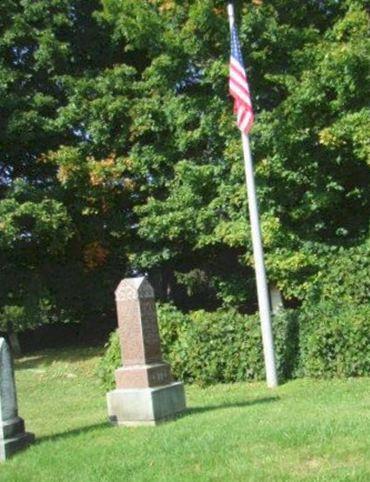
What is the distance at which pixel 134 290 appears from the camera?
10.3 m

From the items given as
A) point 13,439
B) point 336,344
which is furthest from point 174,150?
point 13,439

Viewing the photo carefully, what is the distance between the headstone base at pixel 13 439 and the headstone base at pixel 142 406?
46.9 inches

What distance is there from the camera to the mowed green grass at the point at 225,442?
6777mm

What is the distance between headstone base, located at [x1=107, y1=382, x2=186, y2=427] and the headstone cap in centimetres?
126

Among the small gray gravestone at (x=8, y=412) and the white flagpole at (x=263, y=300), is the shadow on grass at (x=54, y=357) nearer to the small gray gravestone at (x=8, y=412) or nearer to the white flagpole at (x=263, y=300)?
the white flagpole at (x=263, y=300)

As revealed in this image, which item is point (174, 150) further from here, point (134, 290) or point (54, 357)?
point (134, 290)

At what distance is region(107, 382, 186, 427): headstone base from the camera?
9703 millimetres

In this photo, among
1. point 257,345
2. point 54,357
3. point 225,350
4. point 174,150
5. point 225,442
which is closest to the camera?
point 225,442

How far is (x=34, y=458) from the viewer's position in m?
8.41

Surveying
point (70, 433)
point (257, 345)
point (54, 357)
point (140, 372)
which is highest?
point (140, 372)

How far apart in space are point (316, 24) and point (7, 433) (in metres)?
14.1

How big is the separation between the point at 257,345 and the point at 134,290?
14.0 feet

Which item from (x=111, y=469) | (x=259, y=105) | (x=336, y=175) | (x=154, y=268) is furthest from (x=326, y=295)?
(x=111, y=469)

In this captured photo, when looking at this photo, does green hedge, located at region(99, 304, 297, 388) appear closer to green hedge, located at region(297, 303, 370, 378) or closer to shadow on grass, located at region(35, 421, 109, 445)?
green hedge, located at region(297, 303, 370, 378)
